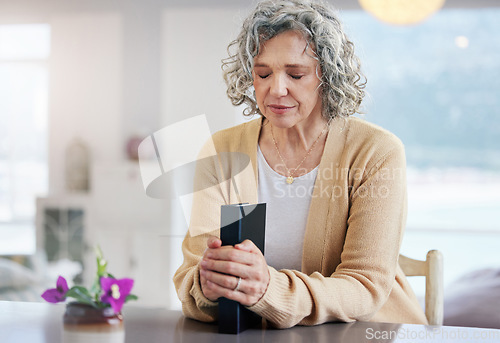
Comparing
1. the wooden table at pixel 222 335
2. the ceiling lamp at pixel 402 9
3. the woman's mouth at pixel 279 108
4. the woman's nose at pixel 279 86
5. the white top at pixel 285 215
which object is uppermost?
the ceiling lamp at pixel 402 9

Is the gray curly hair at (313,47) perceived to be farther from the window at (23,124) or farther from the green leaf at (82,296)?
the window at (23,124)

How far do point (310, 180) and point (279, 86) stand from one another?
0.14 m

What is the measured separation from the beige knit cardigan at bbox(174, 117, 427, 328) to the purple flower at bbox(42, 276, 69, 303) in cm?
15

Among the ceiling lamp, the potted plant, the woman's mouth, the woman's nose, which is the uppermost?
the ceiling lamp

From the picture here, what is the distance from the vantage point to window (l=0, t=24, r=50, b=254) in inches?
108

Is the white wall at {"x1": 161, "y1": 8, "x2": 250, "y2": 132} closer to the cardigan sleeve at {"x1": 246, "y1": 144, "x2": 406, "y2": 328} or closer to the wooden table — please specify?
the cardigan sleeve at {"x1": 246, "y1": 144, "x2": 406, "y2": 328}

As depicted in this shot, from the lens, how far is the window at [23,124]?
2754 mm

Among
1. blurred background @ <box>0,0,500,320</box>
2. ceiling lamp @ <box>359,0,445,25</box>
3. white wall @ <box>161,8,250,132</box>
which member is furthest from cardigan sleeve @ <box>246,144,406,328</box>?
blurred background @ <box>0,0,500,320</box>

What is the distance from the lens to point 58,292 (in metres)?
0.57

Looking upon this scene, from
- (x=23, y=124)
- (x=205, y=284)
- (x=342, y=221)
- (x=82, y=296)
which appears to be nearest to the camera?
(x=82, y=296)

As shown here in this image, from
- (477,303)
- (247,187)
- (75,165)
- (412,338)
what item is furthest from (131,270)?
(412,338)

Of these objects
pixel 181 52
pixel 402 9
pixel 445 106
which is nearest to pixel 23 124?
pixel 181 52

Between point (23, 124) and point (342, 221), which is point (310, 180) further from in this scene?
point (23, 124)

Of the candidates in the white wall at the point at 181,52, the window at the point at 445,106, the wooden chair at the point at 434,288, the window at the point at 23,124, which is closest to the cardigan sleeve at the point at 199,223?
the wooden chair at the point at 434,288
